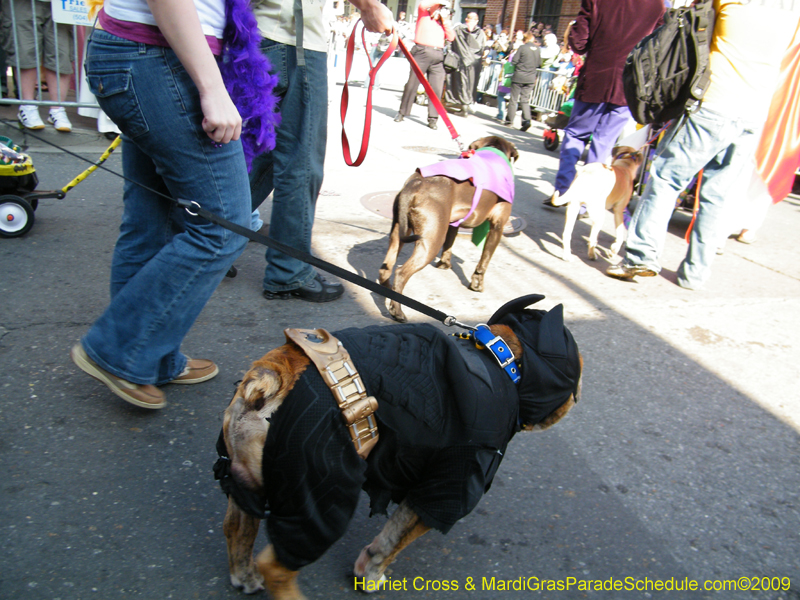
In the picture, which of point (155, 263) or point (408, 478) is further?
point (155, 263)

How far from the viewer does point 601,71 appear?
19.1 feet

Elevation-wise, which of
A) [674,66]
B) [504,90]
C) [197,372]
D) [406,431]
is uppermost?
[674,66]

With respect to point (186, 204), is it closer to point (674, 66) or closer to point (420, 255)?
point (420, 255)

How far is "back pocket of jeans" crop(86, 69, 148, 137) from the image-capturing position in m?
1.85

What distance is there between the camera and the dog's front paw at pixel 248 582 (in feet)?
5.65

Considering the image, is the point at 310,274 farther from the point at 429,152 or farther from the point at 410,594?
the point at 429,152

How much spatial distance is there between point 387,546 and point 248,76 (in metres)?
1.79

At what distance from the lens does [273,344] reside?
3104 millimetres

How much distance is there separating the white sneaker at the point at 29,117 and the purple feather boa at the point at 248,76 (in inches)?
189

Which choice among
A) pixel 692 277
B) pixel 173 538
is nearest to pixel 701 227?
pixel 692 277

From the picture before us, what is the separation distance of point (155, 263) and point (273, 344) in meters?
1.13

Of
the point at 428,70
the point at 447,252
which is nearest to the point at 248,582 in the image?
the point at 447,252

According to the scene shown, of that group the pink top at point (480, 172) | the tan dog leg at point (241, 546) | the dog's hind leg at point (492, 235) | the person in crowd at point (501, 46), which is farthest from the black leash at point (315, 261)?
the person in crowd at point (501, 46)

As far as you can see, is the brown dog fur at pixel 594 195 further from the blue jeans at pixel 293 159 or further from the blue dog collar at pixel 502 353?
the blue dog collar at pixel 502 353
